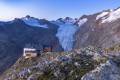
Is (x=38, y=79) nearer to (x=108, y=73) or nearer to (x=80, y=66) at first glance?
(x=80, y=66)

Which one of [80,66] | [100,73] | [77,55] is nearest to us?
[100,73]

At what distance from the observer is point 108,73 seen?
61.7 metres

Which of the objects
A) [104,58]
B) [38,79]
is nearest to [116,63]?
[104,58]

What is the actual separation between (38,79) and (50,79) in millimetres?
2546

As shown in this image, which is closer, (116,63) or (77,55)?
(116,63)

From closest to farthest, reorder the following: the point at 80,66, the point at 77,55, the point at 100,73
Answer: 1. the point at 100,73
2. the point at 80,66
3. the point at 77,55

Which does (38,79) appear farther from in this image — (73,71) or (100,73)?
(100,73)

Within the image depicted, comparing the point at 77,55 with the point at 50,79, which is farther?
the point at 77,55

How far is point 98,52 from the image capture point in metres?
70.9

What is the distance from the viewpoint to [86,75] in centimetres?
6119

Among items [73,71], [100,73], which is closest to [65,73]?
[73,71]

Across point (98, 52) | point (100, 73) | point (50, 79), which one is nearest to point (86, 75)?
point (100, 73)

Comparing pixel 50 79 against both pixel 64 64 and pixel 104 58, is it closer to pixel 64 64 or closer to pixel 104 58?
pixel 64 64

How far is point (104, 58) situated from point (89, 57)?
11.9ft
